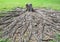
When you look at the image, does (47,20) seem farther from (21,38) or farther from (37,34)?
(21,38)

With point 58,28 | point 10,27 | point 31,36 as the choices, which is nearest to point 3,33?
point 10,27

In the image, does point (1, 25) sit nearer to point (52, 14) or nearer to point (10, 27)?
point (10, 27)

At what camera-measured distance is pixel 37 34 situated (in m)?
5.38

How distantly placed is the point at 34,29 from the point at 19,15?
3.54ft

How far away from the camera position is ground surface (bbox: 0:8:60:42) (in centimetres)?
528

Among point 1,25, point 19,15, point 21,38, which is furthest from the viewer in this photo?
point 19,15

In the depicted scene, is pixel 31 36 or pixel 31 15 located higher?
pixel 31 15

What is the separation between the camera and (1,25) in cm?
606

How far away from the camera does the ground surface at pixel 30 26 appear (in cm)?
528

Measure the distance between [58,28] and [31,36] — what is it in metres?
0.93

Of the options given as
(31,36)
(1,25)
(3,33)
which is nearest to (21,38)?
(31,36)

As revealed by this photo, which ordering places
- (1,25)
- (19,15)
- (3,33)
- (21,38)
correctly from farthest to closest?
(19,15) → (1,25) → (3,33) → (21,38)

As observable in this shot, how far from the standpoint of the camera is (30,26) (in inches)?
227

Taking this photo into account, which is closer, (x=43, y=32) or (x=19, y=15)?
(x=43, y=32)
